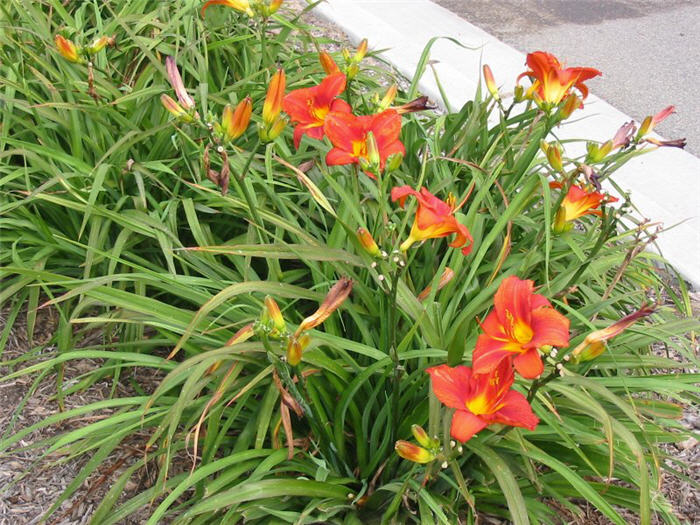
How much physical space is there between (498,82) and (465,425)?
8.86 feet

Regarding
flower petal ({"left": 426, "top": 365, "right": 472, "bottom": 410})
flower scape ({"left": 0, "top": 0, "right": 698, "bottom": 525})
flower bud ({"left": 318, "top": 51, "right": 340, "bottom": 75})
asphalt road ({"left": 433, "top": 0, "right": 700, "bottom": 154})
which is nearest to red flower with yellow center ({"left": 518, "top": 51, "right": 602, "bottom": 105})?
flower scape ({"left": 0, "top": 0, "right": 698, "bottom": 525})

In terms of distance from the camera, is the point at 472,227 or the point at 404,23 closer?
the point at 472,227

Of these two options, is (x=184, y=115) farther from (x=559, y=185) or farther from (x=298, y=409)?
(x=559, y=185)

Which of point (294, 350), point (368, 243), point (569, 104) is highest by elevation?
point (569, 104)

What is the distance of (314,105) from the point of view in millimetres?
1627

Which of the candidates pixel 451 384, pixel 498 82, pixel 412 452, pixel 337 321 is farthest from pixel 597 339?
pixel 498 82

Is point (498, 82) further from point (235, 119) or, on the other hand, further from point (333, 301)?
point (333, 301)

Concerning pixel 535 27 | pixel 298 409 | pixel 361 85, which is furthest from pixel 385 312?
pixel 535 27

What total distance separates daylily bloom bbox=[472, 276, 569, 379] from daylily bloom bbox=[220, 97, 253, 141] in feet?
1.95

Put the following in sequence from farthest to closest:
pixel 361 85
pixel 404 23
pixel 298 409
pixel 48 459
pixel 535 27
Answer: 1. pixel 535 27
2. pixel 404 23
3. pixel 361 85
4. pixel 48 459
5. pixel 298 409

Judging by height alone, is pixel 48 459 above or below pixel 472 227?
below

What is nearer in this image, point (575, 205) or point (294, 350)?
point (294, 350)

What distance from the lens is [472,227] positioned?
181cm

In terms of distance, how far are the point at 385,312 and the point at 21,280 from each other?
3.44 feet
